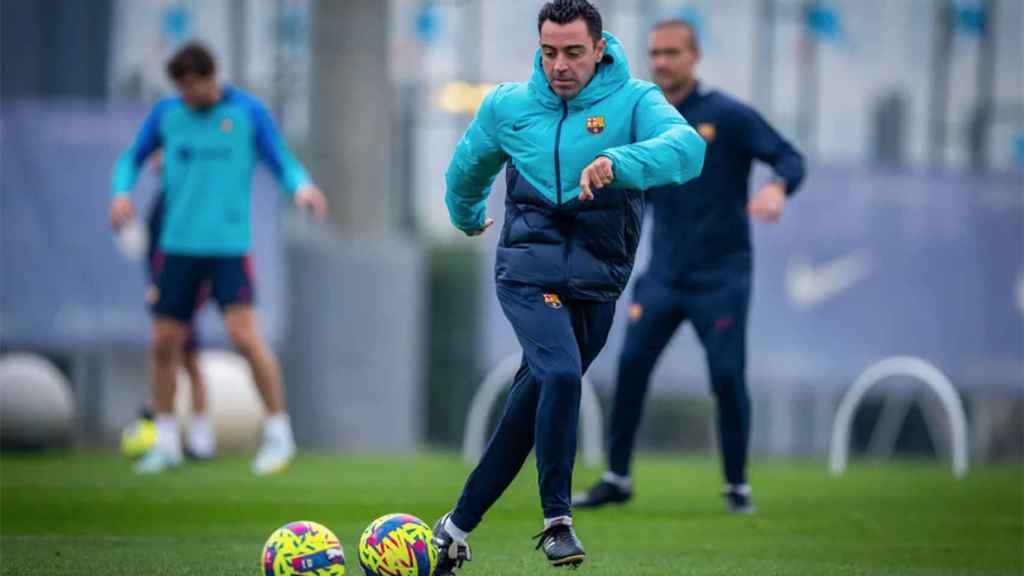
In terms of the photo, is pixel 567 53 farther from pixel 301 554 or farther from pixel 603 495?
pixel 603 495

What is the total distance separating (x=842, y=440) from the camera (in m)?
13.9

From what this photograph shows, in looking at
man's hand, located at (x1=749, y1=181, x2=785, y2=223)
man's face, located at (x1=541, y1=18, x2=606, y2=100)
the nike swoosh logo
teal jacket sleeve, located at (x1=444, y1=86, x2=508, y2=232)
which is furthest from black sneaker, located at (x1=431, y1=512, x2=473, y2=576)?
the nike swoosh logo

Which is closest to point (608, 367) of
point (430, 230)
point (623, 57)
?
point (430, 230)

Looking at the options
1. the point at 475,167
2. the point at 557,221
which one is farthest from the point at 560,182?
the point at 475,167

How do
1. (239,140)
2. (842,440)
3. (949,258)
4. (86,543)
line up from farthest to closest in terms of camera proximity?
1. (949,258)
2. (842,440)
3. (239,140)
4. (86,543)

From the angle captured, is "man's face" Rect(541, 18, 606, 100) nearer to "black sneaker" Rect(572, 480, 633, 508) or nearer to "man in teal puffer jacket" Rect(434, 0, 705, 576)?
"man in teal puffer jacket" Rect(434, 0, 705, 576)

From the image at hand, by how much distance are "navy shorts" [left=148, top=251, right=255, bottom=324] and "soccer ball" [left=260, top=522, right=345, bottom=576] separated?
5.39m

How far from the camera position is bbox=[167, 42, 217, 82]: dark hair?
11.0 m

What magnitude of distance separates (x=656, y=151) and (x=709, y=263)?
3.15m

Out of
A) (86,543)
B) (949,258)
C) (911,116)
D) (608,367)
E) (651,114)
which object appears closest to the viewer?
(651,114)

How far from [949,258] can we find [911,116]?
20.6ft

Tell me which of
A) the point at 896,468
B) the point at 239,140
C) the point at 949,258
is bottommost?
the point at 896,468

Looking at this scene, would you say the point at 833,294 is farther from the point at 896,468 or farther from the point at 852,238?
the point at 896,468

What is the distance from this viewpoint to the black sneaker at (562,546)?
6.02m
